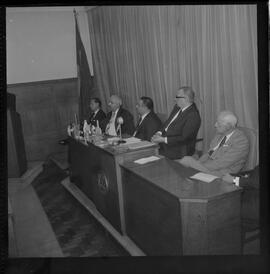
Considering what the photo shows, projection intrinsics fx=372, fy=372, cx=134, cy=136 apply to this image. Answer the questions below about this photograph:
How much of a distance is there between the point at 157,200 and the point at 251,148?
0.83 m

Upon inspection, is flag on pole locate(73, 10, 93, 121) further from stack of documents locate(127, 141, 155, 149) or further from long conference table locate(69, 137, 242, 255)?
stack of documents locate(127, 141, 155, 149)

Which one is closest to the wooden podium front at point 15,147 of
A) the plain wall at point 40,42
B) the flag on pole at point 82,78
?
the plain wall at point 40,42

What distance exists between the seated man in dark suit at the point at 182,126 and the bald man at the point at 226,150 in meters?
0.15

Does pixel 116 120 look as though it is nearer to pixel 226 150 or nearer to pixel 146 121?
pixel 146 121

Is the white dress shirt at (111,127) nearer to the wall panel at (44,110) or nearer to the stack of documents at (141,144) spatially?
the stack of documents at (141,144)

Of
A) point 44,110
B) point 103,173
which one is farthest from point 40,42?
point 103,173

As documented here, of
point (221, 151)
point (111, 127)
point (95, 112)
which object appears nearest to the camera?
point (221, 151)

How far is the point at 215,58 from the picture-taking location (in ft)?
9.61

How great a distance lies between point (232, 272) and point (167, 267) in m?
0.51

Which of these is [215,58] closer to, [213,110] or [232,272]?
[213,110]

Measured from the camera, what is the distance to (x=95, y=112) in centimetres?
308

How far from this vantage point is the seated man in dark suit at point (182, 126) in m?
2.99

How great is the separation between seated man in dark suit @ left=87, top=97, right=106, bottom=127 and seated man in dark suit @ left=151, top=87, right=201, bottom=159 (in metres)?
0.52

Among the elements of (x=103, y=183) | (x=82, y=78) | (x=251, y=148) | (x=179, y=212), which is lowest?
(x=179, y=212)
